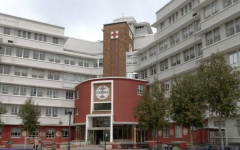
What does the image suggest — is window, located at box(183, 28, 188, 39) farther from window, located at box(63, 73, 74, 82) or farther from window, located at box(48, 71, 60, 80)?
window, located at box(48, 71, 60, 80)

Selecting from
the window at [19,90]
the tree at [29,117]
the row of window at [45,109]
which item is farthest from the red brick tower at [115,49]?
the tree at [29,117]

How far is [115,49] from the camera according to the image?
4947cm

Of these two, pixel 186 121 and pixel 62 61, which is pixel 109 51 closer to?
pixel 62 61

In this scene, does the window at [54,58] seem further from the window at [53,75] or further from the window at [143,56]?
the window at [143,56]

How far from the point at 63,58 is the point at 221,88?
3400 centimetres

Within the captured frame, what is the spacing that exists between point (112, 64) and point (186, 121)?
26.3 meters

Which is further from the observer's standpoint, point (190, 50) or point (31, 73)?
point (31, 73)

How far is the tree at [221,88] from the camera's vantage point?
21438mm

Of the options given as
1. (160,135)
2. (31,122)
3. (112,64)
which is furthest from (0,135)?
(160,135)

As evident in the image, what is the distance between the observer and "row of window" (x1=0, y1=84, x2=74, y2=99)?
44344 millimetres

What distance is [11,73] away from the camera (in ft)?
148

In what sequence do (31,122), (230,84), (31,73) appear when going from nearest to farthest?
1. (230,84)
2. (31,122)
3. (31,73)

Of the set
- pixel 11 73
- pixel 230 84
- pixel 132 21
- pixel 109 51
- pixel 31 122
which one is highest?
pixel 132 21

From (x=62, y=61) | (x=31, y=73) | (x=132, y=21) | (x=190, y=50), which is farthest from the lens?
(x=132, y=21)
